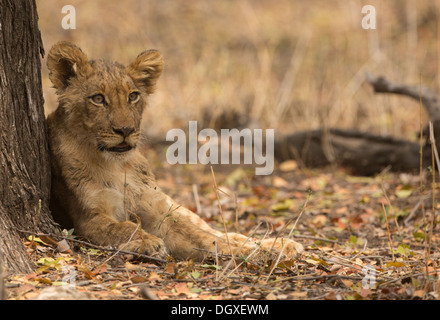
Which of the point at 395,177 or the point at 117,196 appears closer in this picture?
the point at 117,196

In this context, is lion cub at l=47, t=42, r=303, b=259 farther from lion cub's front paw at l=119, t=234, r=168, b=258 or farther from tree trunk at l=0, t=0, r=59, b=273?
tree trunk at l=0, t=0, r=59, b=273

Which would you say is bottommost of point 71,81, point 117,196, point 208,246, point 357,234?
point 357,234

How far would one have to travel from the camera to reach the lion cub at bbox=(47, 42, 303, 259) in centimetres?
441

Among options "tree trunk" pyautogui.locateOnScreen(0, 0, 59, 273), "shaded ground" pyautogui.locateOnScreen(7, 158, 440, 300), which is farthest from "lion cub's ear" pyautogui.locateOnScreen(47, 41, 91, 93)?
"shaded ground" pyautogui.locateOnScreen(7, 158, 440, 300)

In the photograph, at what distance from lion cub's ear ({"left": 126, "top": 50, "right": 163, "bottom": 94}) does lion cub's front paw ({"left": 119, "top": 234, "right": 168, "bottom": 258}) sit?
147cm

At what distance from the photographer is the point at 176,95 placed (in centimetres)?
1120

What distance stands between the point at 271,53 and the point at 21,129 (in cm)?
1039

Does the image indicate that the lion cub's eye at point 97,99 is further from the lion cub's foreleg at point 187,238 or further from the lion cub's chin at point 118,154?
the lion cub's foreleg at point 187,238

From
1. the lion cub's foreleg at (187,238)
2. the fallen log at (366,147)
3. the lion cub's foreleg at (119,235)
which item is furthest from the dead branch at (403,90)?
the lion cub's foreleg at (119,235)

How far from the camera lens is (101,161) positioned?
472 centimetres

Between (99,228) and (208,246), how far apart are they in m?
0.86

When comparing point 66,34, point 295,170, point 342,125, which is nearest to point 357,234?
point 295,170

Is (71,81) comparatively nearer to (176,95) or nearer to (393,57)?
(176,95)

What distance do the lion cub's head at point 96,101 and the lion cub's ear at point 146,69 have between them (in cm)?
17
